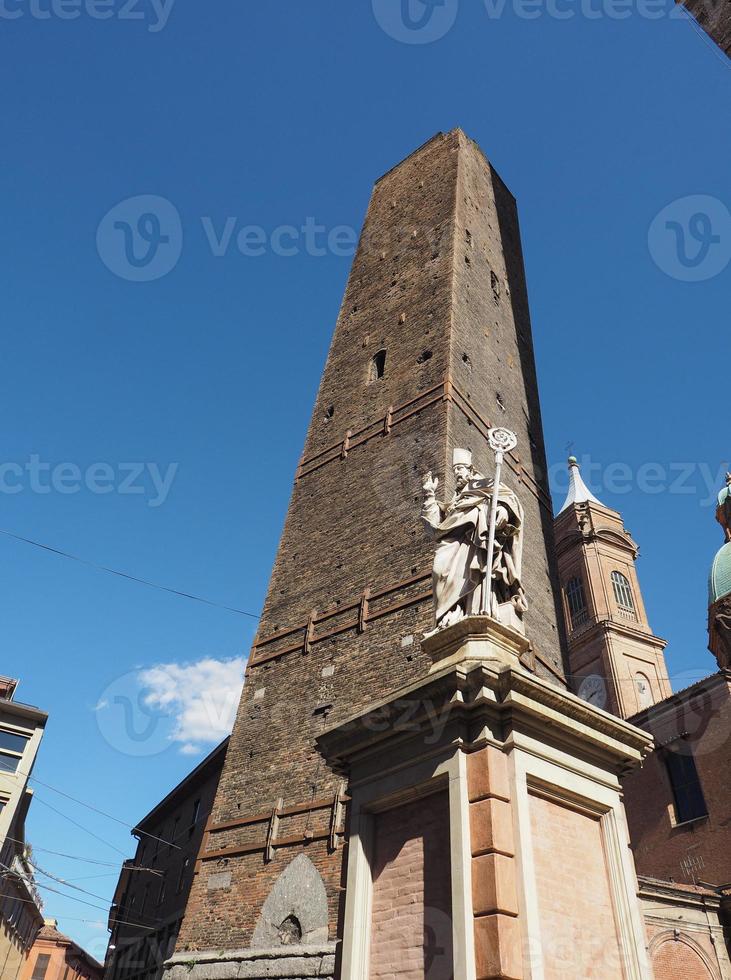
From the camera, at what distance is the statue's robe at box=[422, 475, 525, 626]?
18.6 feet

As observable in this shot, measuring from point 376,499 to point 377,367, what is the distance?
470 centimetres

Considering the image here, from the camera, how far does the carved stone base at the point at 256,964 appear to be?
9.84 m

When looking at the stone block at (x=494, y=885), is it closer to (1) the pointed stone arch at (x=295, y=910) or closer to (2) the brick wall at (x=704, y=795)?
(1) the pointed stone arch at (x=295, y=910)

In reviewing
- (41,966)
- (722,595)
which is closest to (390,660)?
(722,595)

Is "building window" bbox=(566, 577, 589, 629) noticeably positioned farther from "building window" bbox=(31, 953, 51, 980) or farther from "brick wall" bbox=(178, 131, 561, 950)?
"building window" bbox=(31, 953, 51, 980)

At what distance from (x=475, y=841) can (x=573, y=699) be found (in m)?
1.20

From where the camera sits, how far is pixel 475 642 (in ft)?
16.9

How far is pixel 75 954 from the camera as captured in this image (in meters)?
52.0

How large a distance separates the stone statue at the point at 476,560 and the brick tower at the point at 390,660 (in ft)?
1.04

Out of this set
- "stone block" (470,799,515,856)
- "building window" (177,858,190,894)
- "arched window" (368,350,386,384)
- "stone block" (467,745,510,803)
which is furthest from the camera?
"building window" (177,858,190,894)

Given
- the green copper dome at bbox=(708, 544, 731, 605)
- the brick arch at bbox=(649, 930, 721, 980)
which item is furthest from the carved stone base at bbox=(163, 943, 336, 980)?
the green copper dome at bbox=(708, 544, 731, 605)

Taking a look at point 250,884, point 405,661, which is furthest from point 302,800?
point 405,661

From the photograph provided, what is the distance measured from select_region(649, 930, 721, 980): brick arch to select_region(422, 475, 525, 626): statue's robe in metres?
12.8

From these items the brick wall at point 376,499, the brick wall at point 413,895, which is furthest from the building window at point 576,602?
the brick wall at point 413,895
